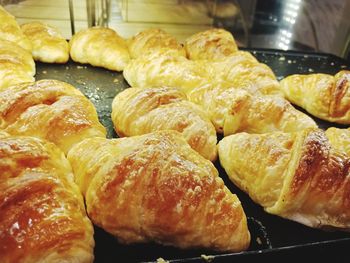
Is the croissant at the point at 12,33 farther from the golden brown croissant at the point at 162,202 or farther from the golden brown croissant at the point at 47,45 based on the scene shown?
the golden brown croissant at the point at 162,202

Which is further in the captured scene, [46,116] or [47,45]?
[47,45]

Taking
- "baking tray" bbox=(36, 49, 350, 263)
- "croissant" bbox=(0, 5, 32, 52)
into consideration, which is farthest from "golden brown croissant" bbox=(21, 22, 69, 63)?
"baking tray" bbox=(36, 49, 350, 263)

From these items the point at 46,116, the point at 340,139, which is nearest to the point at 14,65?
the point at 46,116

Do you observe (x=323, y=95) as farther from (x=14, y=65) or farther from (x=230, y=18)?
(x=230, y=18)

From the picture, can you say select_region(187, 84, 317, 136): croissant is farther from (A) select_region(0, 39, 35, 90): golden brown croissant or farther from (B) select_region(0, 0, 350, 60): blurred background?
(B) select_region(0, 0, 350, 60): blurred background

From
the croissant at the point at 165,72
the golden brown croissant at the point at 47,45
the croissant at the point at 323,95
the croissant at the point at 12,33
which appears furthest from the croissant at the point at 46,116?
the croissant at the point at 323,95

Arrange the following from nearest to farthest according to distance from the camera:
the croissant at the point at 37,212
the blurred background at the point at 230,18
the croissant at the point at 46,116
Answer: the croissant at the point at 37,212, the croissant at the point at 46,116, the blurred background at the point at 230,18
